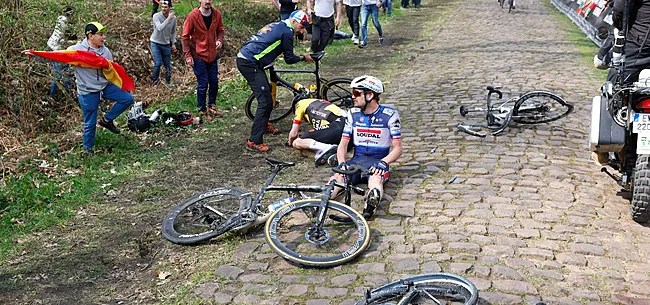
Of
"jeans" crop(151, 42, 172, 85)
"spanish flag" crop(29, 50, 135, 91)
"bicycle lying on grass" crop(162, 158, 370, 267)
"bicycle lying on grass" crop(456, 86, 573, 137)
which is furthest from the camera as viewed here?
"jeans" crop(151, 42, 172, 85)

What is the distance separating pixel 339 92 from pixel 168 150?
3081 mm

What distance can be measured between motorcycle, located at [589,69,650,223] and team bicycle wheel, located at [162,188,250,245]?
3622 millimetres

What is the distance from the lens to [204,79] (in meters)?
10.6

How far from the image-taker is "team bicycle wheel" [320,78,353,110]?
34.5ft

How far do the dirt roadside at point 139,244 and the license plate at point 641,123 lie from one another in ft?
11.6

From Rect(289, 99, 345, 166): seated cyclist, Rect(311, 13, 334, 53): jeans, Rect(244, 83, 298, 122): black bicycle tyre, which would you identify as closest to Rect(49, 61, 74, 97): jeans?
Rect(244, 83, 298, 122): black bicycle tyre

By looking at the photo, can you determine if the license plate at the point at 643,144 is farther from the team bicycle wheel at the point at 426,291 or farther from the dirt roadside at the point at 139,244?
the dirt roadside at the point at 139,244

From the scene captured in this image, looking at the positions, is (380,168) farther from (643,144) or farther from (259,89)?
(259,89)

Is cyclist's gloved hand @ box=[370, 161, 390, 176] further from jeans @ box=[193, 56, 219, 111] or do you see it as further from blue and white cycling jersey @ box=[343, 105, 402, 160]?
jeans @ box=[193, 56, 219, 111]

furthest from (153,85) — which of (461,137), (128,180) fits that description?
(461,137)

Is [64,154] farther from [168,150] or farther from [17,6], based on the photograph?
[17,6]

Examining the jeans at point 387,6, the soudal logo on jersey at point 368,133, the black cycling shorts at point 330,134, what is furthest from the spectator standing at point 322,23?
the jeans at point 387,6

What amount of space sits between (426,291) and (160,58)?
9.52 metres

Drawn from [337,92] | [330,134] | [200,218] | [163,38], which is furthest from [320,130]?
[163,38]
